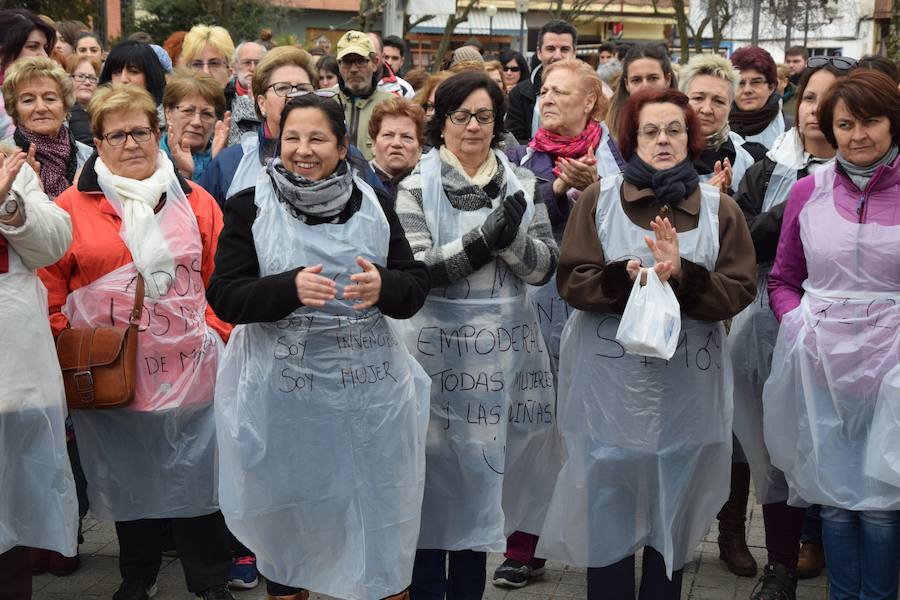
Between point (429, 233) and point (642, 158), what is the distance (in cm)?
78

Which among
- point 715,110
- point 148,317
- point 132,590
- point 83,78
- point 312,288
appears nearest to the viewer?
point 312,288

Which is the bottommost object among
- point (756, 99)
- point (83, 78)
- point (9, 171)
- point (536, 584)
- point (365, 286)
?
point (536, 584)

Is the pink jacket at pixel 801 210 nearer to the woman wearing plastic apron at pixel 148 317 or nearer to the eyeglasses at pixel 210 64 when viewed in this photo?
the woman wearing plastic apron at pixel 148 317

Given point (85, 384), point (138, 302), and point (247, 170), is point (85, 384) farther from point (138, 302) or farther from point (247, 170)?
point (247, 170)

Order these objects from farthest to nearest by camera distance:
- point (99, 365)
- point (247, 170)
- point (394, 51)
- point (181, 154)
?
point (394, 51) < point (181, 154) < point (247, 170) < point (99, 365)

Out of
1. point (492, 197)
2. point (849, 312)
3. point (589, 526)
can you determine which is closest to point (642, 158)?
point (492, 197)

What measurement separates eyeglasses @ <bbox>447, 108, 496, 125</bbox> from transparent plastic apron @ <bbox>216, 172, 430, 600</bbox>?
49 cm

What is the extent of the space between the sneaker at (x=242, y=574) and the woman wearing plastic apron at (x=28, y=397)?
0.85 metres

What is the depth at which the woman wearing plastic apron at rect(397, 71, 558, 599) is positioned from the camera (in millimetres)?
4105

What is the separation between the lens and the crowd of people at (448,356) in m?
3.79

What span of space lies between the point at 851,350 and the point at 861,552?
0.71 metres

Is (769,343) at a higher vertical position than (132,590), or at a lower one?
higher

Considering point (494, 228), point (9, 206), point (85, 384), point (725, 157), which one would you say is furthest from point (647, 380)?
point (9, 206)

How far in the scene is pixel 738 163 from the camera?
521 cm
